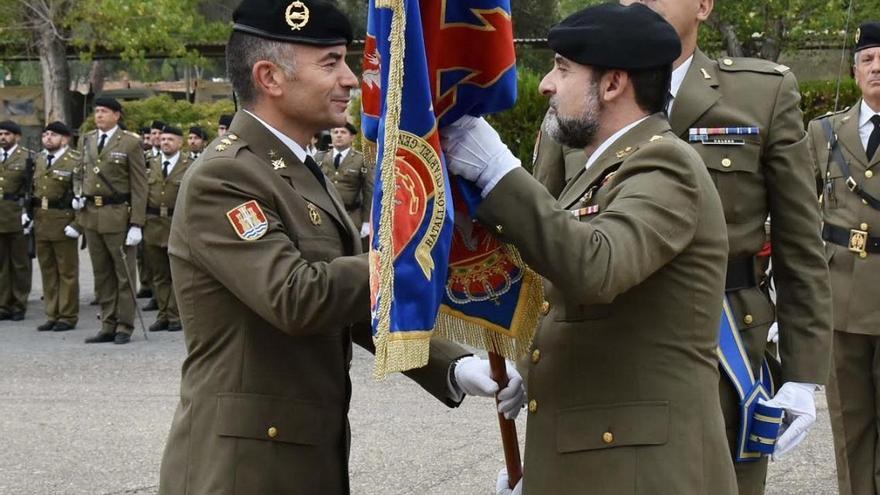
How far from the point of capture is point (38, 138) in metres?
25.0

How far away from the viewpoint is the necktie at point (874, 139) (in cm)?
563

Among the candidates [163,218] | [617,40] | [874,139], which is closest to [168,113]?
[163,218]

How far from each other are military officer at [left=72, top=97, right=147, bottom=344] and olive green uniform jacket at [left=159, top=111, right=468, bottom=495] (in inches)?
328

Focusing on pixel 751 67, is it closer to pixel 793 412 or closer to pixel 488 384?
pixel 793 412

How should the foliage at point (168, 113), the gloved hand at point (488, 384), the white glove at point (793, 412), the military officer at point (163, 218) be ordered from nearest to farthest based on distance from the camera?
1. the gloved hand at point (488, 384)
2. the white glove at point (793, 412)
3. the military officer at point (163, 218)
4. the foliage at point (168, 113)

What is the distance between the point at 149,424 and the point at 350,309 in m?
4.95

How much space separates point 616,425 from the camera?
2707 mm

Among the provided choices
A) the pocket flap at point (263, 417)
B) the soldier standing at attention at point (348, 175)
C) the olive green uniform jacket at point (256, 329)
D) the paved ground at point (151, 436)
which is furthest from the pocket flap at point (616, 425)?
the soldier standing at attention at point (348, 175)

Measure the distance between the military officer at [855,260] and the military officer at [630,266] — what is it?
2.79 meters

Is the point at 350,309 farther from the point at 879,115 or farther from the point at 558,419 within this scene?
the point at 879,115

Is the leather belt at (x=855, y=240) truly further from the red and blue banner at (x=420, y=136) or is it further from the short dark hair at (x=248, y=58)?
the short dark hair at (x=248, y=58)

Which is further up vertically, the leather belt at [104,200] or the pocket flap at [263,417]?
the pocket flap at [263,417]

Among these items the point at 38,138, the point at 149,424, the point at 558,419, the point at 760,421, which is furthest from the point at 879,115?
the point at 38,138

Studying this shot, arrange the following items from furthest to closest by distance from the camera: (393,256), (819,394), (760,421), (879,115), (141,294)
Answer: (141,294) → (819,394) → (879,115) → (760,421) → (393,256)
